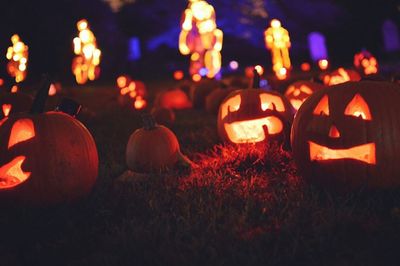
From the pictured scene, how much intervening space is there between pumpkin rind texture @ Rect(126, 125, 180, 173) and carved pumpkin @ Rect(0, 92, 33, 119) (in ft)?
9.20

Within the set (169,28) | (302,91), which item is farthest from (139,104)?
(169,28)

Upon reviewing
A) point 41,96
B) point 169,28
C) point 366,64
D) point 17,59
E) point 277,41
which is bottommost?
point 41,96

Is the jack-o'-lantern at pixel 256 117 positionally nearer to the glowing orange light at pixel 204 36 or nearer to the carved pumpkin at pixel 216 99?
the carved pumpkin at pixel 216 99

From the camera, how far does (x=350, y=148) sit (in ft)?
9.21

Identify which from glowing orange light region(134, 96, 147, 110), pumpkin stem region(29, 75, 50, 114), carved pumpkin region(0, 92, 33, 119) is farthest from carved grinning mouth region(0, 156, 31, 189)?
glowing orange light region(134, 96, 147, 110)

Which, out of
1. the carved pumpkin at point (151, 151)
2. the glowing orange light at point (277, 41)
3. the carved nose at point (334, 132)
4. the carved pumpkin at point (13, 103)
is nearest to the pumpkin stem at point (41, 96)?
the carved pumpkin at point (151, 151)

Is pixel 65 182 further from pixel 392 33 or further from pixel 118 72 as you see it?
pixel 392 33

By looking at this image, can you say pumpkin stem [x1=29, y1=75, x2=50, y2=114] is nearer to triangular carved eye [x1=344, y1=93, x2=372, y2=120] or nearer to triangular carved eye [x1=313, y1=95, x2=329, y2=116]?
triangular carved eye [x1=313, y1=95, x2=329, y2=116]

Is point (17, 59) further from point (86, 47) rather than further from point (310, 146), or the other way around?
point (310, 146)

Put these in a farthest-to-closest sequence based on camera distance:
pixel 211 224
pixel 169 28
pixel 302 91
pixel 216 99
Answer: pixel 169 28, pixel 216 99, pixel 302 91, pixel 211 224

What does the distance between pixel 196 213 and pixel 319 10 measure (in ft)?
69.3

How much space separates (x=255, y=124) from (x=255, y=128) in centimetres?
5

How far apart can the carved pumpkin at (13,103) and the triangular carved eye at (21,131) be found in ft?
10.6

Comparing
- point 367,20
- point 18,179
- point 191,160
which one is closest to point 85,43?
point 191,160
